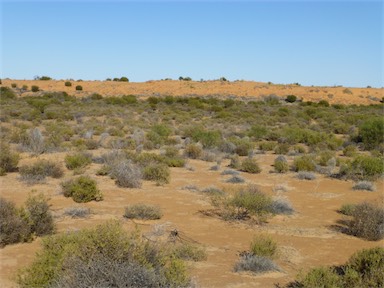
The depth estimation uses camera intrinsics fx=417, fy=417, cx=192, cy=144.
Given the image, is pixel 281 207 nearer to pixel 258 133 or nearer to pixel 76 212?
pixel 76 212

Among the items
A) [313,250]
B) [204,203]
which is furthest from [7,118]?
[313,250]

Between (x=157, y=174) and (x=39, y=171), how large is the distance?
362 centimetres

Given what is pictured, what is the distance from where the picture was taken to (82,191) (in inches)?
420

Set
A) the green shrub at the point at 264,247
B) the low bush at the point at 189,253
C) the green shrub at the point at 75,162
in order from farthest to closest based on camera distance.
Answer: the green shrub at the point at 75,162 < the green shrub at the point at 264,247 < the low bush at the point at 189,253

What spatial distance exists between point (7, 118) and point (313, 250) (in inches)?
1000

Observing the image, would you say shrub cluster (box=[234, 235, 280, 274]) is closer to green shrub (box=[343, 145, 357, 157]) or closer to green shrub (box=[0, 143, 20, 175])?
green shrub (box=[0, 143, 20, 175])

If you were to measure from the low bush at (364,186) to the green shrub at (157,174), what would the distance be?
6.04m

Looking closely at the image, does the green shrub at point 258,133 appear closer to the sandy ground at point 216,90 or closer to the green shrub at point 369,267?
the green shrub at point 369,267

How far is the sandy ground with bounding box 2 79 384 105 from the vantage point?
56594 millimetres

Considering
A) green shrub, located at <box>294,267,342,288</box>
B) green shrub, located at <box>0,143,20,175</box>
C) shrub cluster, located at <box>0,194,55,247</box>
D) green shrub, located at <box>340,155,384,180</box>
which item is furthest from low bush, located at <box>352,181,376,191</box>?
green shrub, located at <box>0,143,20,175</box>

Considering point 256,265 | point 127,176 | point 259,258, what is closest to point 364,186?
point 127,176

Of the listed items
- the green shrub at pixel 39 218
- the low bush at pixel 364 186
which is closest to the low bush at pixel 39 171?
the green shrub at pixel 39 218

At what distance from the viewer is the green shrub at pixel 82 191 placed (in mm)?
10641

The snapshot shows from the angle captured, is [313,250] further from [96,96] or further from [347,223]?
[96,96]
